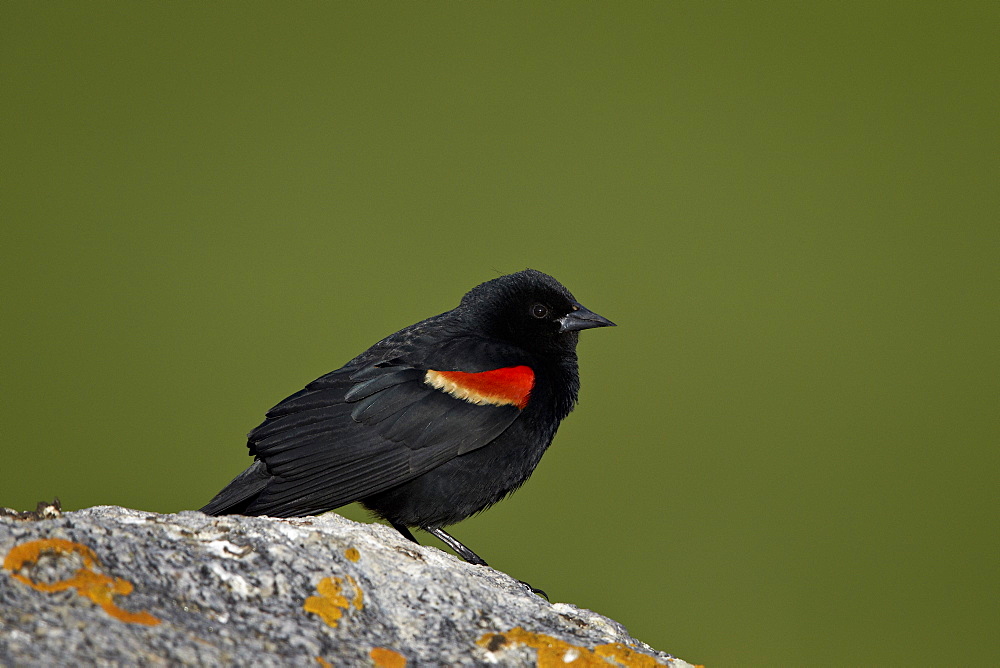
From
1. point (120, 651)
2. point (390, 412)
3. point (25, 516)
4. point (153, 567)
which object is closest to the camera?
point (120, 651)

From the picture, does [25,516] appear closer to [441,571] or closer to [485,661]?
[441,571]

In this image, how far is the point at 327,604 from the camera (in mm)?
1930

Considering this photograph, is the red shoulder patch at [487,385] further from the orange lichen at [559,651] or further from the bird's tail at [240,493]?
the orange lichen at [559,651]

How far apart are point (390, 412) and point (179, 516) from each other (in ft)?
4.17

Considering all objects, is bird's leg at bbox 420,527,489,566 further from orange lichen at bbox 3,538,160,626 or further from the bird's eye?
orange lichen at bbox 3,538,160,626

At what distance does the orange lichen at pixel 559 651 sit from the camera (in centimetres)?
199

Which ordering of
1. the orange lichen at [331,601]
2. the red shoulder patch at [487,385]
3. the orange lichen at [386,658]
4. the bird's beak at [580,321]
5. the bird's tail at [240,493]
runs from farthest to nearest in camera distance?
1. the bird's beak at [580,321]
2. the red shoulder patch at [487,385]
3. the bird's tail at [240,493]
4. the orange lichen at [331,601]
5. the orange lichen at [386,658]

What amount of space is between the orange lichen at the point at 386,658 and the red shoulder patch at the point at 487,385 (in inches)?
73.8

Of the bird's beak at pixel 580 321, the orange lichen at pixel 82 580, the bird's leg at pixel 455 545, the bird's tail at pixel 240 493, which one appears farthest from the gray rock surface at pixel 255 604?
the bird's beak at pixel 580 321

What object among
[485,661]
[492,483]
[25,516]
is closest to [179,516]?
[25,516]

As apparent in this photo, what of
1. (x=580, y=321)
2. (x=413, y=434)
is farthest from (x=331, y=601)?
(x=580, y=321)

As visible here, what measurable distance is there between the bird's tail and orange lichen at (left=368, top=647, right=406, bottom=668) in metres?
1.63

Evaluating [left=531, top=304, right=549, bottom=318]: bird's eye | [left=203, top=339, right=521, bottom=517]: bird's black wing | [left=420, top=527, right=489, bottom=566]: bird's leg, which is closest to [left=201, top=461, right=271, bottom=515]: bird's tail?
[left=203, top=339, right=521, bottom=517]: bird's black wing

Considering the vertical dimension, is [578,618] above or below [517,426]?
below
